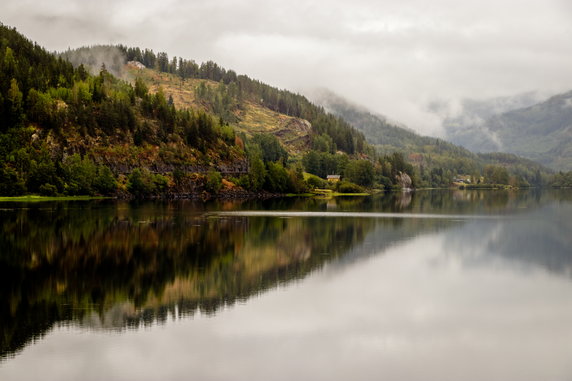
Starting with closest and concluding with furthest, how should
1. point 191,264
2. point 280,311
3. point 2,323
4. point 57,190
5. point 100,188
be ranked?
point 2,323 < point 280,311 < point 191,264 < point 57,190 < point 100,188

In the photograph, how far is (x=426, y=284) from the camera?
48.1 meters

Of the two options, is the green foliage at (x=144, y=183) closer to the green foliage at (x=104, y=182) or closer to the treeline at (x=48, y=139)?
the treeline at (x=48, y=139)

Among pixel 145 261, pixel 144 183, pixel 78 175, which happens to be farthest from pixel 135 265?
pixel 144 183

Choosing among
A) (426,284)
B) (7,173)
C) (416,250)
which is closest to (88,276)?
(426,284)

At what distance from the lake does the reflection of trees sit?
0.19m

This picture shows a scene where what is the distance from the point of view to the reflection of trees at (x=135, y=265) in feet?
115

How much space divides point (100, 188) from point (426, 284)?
473 feet

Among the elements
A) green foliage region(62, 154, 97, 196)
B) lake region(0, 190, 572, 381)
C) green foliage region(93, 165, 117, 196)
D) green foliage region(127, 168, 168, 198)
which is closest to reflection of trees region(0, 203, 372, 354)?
lake region(0, 190, 572, 381)

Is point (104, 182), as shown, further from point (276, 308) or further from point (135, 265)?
point (276, 308)

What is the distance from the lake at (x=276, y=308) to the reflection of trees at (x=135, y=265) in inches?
7.5

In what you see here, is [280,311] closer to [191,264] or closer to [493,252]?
[191,264]

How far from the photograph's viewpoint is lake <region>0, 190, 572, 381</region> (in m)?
27.5

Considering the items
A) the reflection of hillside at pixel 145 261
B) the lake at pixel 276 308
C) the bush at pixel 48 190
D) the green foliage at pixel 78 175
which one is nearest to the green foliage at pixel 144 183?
the green foliage at pixel 78 175

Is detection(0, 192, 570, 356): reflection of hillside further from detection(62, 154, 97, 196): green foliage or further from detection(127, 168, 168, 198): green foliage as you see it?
detection(127, 168, 168, 198): green foliage
